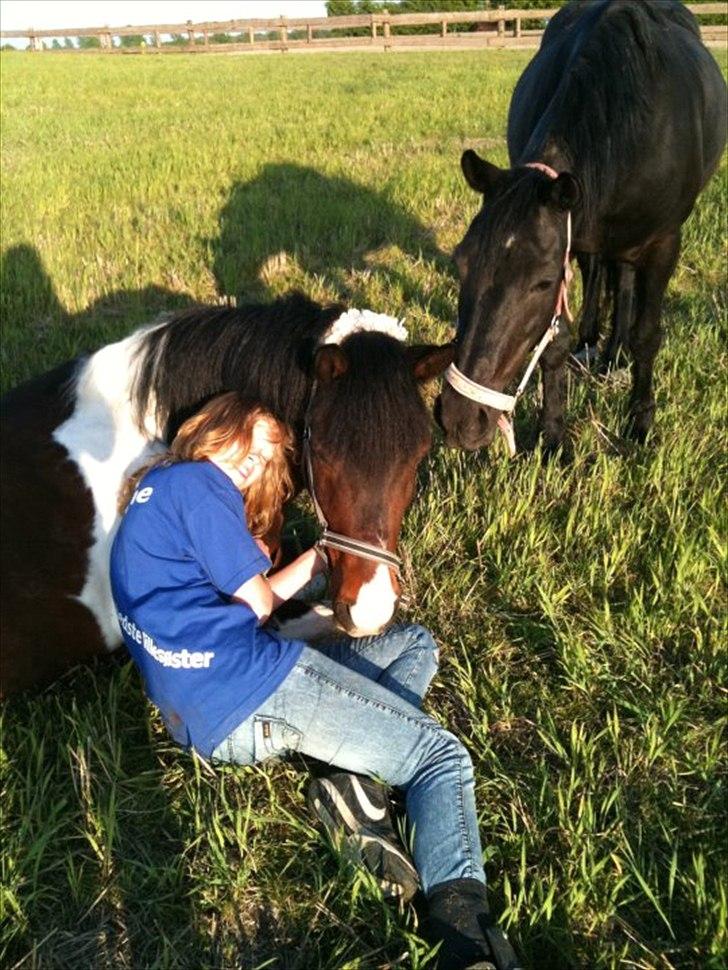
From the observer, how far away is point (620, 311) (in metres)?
5.07

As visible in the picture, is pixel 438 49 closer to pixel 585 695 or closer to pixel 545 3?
pixel 545 3

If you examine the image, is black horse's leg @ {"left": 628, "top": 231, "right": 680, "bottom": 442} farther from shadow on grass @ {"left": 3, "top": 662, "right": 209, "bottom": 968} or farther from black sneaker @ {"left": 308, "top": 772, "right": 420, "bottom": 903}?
shadow on grass @ {"left": 3, "top": 662, "right": 209, "bottom": 968}

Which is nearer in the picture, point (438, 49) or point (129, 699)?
point (129, 699)

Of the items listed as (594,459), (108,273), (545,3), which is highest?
(545,3)

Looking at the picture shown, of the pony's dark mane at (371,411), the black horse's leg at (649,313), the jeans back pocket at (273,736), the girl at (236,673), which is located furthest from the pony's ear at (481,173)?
the jeans back pocket at (273,736)

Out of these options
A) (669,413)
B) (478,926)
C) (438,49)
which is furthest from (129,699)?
(438,49)

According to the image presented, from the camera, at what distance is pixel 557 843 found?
6.68 ft

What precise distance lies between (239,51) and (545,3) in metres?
15.1

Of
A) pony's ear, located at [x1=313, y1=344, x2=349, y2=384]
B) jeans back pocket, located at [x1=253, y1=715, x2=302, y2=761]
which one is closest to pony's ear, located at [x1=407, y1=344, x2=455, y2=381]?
pony's ear, located at [x1=313, y1=344, x2=349, y2=384]

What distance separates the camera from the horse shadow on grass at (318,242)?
6.03m

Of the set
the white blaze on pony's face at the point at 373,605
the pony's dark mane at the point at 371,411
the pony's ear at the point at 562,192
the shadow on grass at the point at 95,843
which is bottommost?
the shadow on grass at the point at 95,843

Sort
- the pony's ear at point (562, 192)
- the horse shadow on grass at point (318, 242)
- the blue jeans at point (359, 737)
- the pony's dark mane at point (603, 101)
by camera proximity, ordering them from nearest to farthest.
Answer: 1. the blue jeans at point (359, 737)
2. the pony's ear at point (562, 192)
3. the pony's dark mane at point (603, 101)
4. the horse shadow on grass at point (318, 242)

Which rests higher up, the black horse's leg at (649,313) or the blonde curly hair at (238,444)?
the blonde curly hair at (238,444)

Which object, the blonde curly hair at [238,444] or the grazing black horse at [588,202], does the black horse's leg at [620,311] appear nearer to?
the grazing black horse at [588,202]
